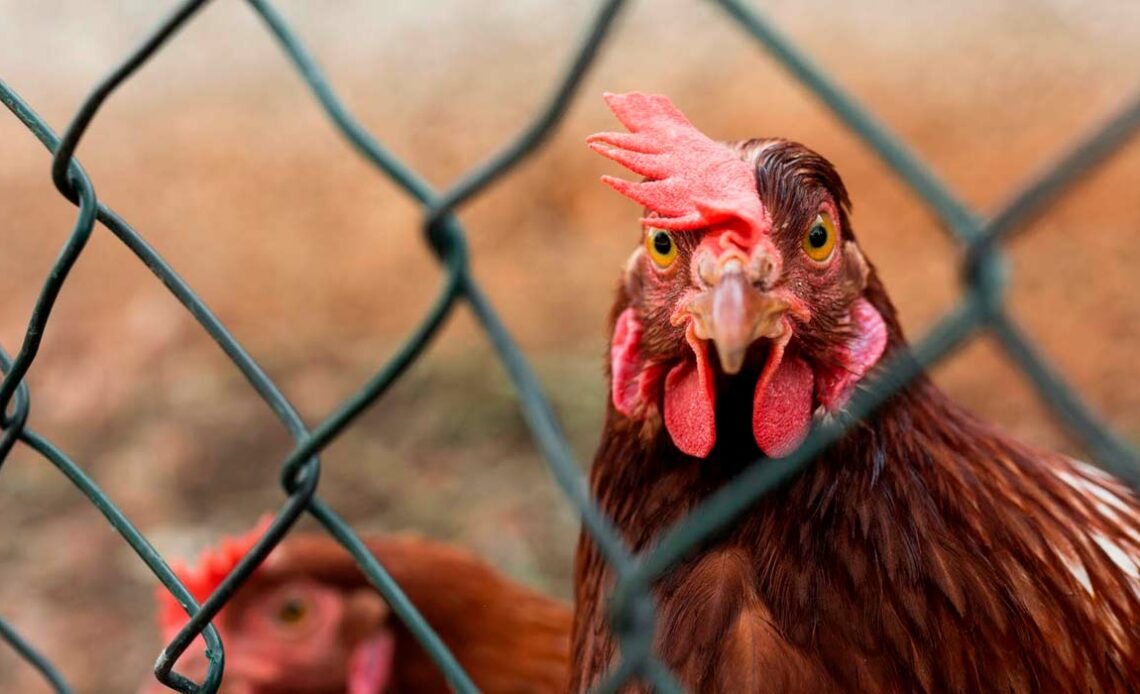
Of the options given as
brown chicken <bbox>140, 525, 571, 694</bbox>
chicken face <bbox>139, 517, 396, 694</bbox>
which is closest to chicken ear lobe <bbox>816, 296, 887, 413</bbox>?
brown chicken <bbox>140, 525, 571, 694</bbox>

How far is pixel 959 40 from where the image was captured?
5.45m

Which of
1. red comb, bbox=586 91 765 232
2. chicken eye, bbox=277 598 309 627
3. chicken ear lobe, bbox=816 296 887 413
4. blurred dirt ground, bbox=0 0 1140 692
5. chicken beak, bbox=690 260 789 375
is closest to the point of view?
chicken beak, bbox=690 260 789 375

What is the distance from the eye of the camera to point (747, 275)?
1161mm

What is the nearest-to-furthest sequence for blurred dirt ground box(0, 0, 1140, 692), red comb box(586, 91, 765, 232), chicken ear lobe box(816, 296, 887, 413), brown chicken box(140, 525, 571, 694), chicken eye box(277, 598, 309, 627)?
red comb box(586, 91, 765, 232) → chicken ear lobe box(816, 296, 887, 413) → brown chicken box(140, 525, 571, 694) → chicken eye box(277, 598, 309, 627) → blurred dirt ground box(0, 0, 1140, 692)

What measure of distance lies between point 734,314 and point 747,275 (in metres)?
0.07

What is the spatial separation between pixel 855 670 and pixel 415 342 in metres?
0.72

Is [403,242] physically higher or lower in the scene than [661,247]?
higher

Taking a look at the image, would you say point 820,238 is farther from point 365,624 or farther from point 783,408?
point 365,624

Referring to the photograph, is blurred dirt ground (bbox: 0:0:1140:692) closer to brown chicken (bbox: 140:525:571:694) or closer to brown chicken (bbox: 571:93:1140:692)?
brown chicken (bbox: 140:525:571:694)

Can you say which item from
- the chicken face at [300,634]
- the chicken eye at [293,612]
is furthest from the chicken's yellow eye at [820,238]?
the chicken eye at [293,612]

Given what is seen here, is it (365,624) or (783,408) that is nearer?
(783,408)

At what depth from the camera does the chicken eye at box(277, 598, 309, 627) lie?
268 cm

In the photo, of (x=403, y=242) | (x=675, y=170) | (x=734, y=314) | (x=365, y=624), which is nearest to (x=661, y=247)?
(x=675, y=170)

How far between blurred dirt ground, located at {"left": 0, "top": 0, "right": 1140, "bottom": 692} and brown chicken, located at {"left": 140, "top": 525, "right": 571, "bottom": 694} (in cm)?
114
